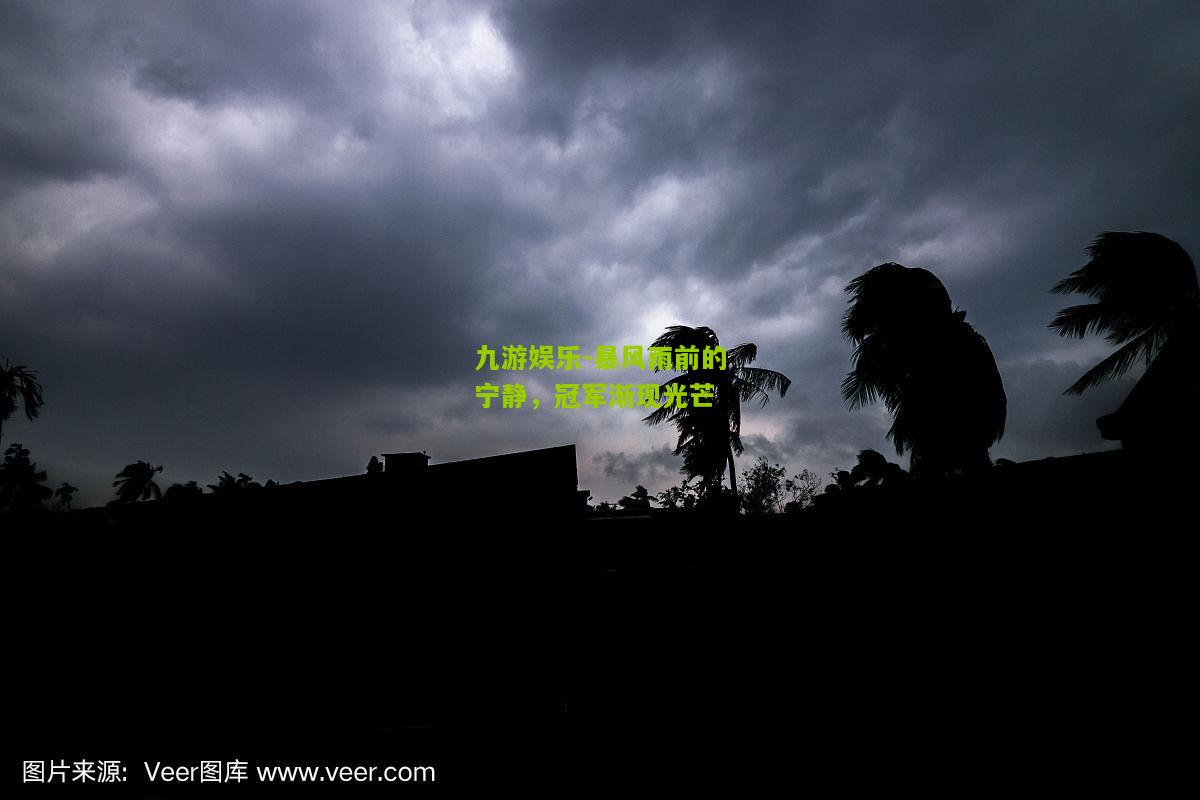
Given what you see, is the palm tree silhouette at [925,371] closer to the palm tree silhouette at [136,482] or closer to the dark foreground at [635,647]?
the dark foreground at [635,647]

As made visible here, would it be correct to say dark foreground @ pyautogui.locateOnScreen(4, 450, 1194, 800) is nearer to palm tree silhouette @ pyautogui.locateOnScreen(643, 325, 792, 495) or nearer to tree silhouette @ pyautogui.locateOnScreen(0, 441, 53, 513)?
palm tree silhouette @ pyautogui.locateOnScreen(643, 325, 792, 495)

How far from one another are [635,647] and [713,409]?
13360 mm

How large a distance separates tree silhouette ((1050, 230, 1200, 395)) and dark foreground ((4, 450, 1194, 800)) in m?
13.6

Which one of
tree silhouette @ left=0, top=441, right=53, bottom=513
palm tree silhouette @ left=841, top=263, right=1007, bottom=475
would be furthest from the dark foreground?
tree silhouette @ left=0, top=441, right=53, bottom=513

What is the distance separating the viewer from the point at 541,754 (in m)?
6.48

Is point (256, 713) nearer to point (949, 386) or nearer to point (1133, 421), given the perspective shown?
point (1133, 421)

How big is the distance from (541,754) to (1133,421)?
947 cm

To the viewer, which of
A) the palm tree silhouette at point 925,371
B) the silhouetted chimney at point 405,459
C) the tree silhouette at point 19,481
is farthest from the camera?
the tree silhouette at point 19,481

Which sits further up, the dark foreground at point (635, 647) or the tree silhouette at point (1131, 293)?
the tree silhouette at point (1131, 293)

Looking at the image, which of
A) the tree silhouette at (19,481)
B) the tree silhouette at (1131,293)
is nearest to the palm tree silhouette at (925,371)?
the tree silhouette at (1131,293)

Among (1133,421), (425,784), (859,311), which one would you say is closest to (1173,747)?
(1133,421)

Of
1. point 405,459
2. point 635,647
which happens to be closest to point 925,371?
point 635,647

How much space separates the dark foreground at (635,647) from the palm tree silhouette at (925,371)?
9884 millimetres

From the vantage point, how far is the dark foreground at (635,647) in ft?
10.0
